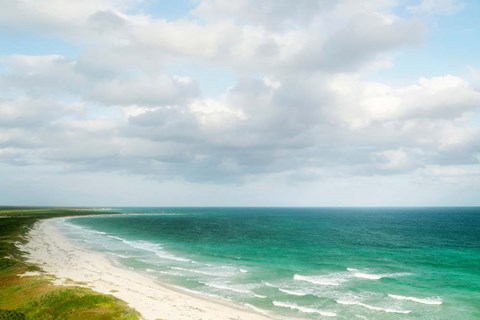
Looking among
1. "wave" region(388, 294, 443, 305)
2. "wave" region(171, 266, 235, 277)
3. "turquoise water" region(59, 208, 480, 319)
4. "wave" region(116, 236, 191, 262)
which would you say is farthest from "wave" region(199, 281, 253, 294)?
"wave" region(116, 236, 191, 262)

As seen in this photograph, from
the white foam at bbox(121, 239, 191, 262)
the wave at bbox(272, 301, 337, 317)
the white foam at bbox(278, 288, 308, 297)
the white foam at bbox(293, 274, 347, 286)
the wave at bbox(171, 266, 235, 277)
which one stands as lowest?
the white foam at bbox(121, 239, 191, 262)

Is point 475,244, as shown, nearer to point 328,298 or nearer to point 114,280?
point 328,298

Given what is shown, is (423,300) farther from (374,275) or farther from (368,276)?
(374,275)

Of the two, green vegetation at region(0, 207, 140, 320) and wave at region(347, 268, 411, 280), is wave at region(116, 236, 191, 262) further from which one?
wave at region(347, 268, 411, 280)

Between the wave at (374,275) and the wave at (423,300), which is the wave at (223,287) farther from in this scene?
the wave at (374,275)

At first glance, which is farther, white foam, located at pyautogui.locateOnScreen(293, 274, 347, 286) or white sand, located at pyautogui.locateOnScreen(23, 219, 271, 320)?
white foam, located at pyautogui.locateOnScreen(293, 274, 347, 286)

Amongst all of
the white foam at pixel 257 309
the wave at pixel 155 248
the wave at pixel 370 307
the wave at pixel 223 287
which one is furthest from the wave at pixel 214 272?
the wave at pixel 370 307

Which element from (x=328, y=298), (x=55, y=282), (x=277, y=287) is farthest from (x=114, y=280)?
(x=328, y=298)
